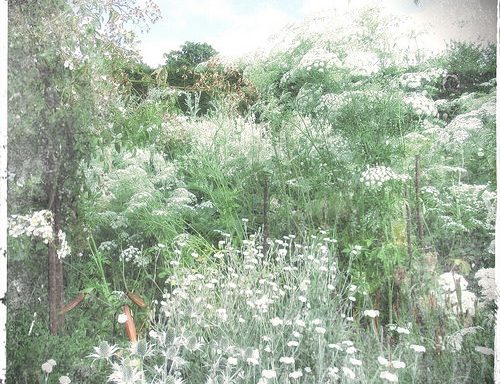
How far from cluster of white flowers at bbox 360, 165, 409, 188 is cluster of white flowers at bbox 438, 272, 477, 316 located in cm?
44

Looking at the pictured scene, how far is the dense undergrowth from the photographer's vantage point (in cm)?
258

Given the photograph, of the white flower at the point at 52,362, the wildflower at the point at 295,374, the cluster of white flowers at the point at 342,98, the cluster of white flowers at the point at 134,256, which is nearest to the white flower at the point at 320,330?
the wildflower at the point at 295,374

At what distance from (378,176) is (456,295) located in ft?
1.86

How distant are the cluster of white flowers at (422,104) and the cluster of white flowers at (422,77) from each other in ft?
0.15

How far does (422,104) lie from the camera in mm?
2615

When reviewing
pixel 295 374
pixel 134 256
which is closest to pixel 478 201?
pixel 295 374

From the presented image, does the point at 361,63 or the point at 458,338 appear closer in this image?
the point at 458,338

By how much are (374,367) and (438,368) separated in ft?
0.85

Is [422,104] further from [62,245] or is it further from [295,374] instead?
[62,245]

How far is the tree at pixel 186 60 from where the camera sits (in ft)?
8.62

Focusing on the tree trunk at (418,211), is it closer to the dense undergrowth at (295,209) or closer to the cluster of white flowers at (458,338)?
the dense undergrowth at (295,209)

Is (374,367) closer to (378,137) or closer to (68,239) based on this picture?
(378,137)

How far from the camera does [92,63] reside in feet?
8.69

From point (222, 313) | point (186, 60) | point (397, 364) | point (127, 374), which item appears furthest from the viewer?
point (186, 60)
